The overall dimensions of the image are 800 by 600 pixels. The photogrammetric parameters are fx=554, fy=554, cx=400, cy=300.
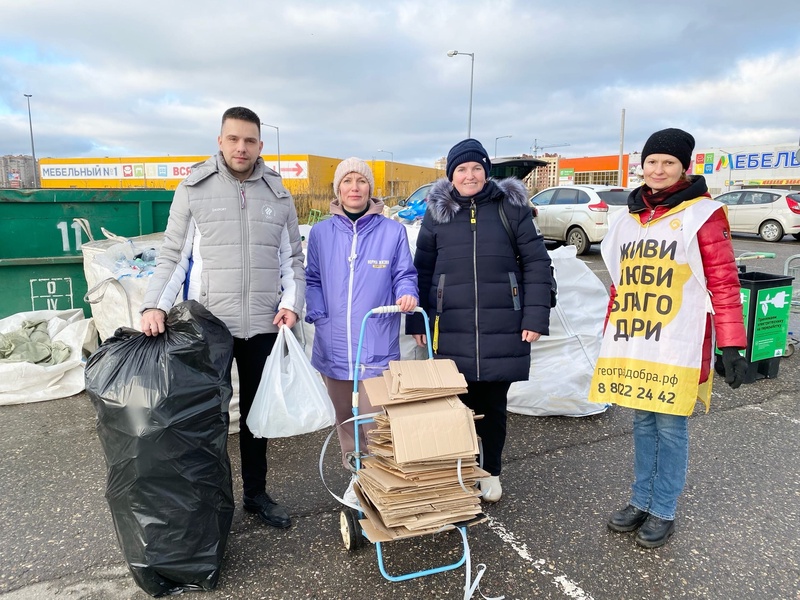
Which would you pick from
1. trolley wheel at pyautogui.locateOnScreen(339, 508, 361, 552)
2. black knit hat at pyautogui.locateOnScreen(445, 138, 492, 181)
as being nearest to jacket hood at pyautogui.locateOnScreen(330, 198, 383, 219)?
black knit hat at pyautogui.locateOnScreen(445, 138, 492, 181)

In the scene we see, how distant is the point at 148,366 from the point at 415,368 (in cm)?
106

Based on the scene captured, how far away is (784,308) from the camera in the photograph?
16.5ft

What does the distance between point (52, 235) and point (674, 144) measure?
5616 millimetres

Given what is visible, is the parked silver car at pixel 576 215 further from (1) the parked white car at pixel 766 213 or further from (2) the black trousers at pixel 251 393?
(2) the black trousers at pixel 251 393

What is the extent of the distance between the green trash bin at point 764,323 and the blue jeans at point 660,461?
2.78 m

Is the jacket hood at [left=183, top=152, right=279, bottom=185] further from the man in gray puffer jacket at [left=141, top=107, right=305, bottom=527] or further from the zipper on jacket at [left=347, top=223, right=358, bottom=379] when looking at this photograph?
the zipper on jacket at [left=347, top=223, right=358, bottom=379]

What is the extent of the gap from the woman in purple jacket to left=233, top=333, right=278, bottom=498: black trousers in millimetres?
304

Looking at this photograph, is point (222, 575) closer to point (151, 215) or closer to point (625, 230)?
point (625, 230)

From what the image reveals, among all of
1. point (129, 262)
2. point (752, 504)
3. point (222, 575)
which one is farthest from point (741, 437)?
point (129, 262)

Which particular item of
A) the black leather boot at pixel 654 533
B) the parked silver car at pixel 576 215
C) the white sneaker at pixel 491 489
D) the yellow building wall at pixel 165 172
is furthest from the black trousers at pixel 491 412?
the yellow building wall at pixel 165 172

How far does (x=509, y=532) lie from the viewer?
275 centimetres

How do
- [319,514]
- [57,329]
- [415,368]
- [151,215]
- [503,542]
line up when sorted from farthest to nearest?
[151,215] → [57,329] → [319,514] → [503,542] → [415,368]

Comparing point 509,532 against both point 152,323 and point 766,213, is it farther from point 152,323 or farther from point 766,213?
point 766,213

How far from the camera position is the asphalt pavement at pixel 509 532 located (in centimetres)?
235
